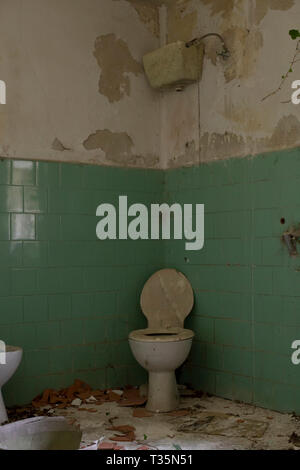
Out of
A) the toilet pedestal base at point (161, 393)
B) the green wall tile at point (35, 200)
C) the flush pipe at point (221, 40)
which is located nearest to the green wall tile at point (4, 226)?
the green wall tile at point (35, 200)

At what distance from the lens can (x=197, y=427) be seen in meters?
3.57

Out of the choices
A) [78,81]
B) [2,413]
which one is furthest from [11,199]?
[2,413]

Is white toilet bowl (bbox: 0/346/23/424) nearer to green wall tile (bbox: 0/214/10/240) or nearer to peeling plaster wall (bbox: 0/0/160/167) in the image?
green wall tile (bbox: 0/214/10/240)

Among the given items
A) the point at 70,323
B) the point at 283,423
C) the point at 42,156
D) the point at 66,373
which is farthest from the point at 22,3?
the point at 283,423

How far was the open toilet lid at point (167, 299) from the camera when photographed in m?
4.48

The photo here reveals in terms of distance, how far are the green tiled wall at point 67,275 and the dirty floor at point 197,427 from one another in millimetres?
373

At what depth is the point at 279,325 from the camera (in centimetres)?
384

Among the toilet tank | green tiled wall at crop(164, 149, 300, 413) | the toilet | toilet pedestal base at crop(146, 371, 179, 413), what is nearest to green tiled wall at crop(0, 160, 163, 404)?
the toilet

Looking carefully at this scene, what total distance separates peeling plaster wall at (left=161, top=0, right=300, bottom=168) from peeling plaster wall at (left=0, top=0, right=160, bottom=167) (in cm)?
21

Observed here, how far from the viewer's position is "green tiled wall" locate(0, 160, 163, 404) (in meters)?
3.98

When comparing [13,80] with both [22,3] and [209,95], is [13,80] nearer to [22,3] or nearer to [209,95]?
[22,3]
